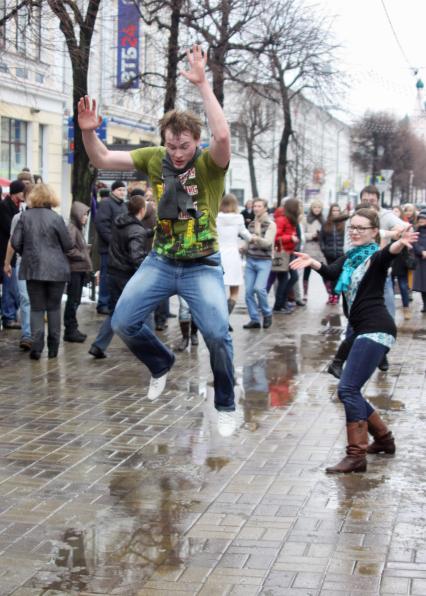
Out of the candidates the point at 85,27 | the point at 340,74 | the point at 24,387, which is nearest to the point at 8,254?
the point at 24,387

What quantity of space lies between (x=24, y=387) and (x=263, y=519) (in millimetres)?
4425

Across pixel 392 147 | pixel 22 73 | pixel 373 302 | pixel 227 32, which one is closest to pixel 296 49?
pixel 227 32

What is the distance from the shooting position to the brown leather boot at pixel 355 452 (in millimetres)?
6398

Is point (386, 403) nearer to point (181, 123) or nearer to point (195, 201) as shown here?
point (195, 201)

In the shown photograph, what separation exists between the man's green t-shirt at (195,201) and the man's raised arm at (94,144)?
0.08m

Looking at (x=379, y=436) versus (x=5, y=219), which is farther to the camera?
(x=5, y=219)

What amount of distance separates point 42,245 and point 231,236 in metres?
3.32

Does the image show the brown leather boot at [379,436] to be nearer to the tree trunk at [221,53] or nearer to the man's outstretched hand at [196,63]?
the man's outstretched hand at [196,63]

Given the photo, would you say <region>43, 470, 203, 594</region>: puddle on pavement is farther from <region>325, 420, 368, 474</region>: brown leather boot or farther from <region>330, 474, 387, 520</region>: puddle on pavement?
<region>325, 420, 368, 474</region>: brown leather boot

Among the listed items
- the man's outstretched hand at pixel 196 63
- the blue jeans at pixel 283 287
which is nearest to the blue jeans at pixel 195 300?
the man's outstretched hand at pixel 196 63

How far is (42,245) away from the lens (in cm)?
1112

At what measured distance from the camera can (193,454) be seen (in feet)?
22.5

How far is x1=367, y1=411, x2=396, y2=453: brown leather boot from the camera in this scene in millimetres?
6855

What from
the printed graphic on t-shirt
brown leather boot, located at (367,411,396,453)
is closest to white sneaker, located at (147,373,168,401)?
the printed graphic on t-shirt
